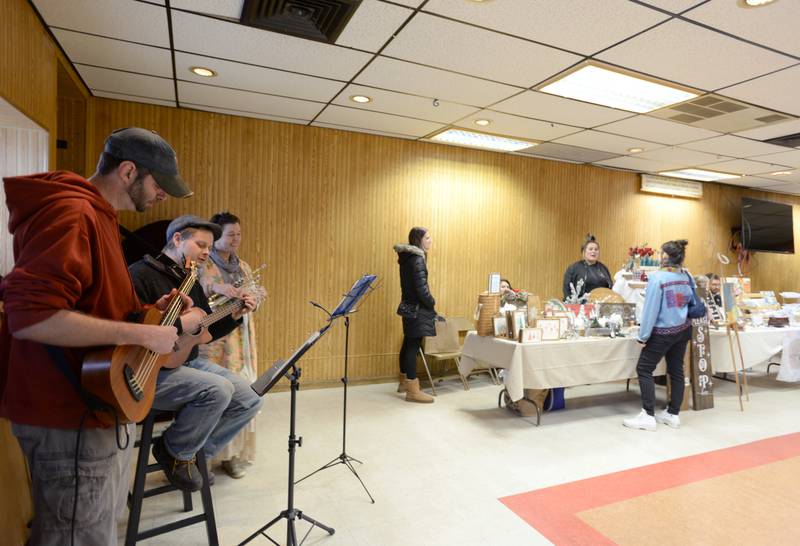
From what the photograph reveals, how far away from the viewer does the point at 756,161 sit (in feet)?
21.1

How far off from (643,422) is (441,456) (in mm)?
2018

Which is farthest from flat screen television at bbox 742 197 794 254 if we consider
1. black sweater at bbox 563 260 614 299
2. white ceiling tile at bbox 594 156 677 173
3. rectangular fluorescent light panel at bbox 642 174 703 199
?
black sweater at bbox 563 260 614 299

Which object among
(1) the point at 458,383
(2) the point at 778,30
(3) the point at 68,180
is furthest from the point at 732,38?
(1) the point at 458,383

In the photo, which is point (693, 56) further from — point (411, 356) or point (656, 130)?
point (411, 356)

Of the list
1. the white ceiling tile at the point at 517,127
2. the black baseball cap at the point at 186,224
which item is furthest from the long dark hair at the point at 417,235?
the black baseball cap at the point at 186,224

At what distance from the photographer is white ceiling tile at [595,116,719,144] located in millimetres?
4793

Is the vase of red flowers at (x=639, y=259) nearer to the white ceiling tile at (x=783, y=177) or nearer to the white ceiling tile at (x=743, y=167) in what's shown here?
the white ceiling tile at (x=743, y=167)

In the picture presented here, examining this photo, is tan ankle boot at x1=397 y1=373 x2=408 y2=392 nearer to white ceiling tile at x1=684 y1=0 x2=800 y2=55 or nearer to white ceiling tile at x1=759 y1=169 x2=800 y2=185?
white ceiling tile at x1=684 y1=0 x2=800 y2=55

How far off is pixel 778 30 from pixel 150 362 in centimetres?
381

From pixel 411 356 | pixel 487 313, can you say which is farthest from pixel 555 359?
pixel 411 356

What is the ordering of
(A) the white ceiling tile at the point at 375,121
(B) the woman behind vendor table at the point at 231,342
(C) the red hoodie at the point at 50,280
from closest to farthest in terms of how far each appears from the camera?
(C) the red hoodie at the point at 50,280
(B) the woman behind vendor table at the point at 231,342
(A) the white ceiling tile at the point at 375,121

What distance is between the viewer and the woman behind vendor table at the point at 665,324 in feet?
13.7

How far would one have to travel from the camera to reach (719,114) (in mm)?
4500

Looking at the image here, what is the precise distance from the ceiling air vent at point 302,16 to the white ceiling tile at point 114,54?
98 cm
